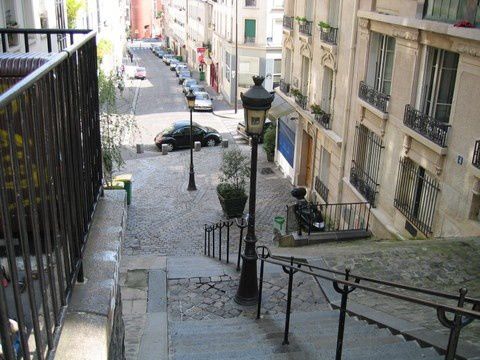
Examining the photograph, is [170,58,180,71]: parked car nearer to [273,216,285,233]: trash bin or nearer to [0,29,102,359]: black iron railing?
[273,216,285,233]: trash bin

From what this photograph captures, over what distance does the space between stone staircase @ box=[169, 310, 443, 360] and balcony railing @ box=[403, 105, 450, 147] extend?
439 centimetres

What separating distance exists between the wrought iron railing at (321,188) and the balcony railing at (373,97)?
13.3 ft

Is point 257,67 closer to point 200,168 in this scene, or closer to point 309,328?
point 200,168

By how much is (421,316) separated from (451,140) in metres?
4.19

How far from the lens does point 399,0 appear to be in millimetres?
11438

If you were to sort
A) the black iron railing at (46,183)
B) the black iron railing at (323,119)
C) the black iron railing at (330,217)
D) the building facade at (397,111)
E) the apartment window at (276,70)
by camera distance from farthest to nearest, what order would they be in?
the apartment window at (276,70) → the black iron railing at (323,119) → the black iron railing at (330,217) → the building facade at (397,111) → the black iron railing at (46,183)

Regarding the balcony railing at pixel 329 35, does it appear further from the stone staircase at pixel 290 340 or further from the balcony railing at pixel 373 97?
the stone staircase at pixel 290 340

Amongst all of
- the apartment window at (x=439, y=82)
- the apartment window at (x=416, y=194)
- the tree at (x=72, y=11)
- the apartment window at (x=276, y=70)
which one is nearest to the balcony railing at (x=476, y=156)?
the apartment window at (x=416, y=194)

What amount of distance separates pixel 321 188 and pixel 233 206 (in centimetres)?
310

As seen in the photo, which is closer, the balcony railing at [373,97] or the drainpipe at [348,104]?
the balcony railing at [373,97]

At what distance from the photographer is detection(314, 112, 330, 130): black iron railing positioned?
16.3 metres

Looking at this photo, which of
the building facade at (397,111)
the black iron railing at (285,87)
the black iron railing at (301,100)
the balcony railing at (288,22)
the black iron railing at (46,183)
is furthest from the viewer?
the black iron railing at (285,87)

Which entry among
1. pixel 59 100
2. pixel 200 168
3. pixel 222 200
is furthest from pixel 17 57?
pixel 200 168

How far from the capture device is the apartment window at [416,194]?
34.0ft
